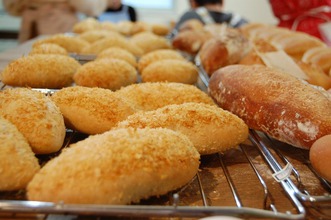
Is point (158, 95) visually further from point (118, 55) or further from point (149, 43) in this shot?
point (149, 43)

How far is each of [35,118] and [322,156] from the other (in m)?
0.67

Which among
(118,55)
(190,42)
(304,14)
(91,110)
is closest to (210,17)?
(304,14)

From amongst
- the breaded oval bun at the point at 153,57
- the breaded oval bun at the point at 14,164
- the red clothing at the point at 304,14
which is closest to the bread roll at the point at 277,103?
the breaded oval bun at the point at 153,57

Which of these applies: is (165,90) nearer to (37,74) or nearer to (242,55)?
(37,74)

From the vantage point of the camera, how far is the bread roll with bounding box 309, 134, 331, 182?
86cm

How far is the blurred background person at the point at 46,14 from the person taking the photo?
3.26 metres

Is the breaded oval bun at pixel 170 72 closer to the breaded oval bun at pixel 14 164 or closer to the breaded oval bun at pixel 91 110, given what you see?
the breaded oval bun at pixel 91 110

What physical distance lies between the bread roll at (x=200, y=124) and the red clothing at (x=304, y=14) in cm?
208

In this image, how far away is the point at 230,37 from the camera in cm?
186

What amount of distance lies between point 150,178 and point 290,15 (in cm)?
270

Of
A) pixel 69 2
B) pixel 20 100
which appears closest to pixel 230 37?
pixel 20 100

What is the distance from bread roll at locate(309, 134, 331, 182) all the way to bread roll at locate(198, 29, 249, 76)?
880mm

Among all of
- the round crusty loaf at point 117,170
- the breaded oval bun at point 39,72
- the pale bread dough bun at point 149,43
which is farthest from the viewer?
the pale bread dough bun at point 149,43

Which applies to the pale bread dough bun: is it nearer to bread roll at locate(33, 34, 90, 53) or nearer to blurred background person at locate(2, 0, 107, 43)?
bread roll at locate(33, 34, 90, 53)
